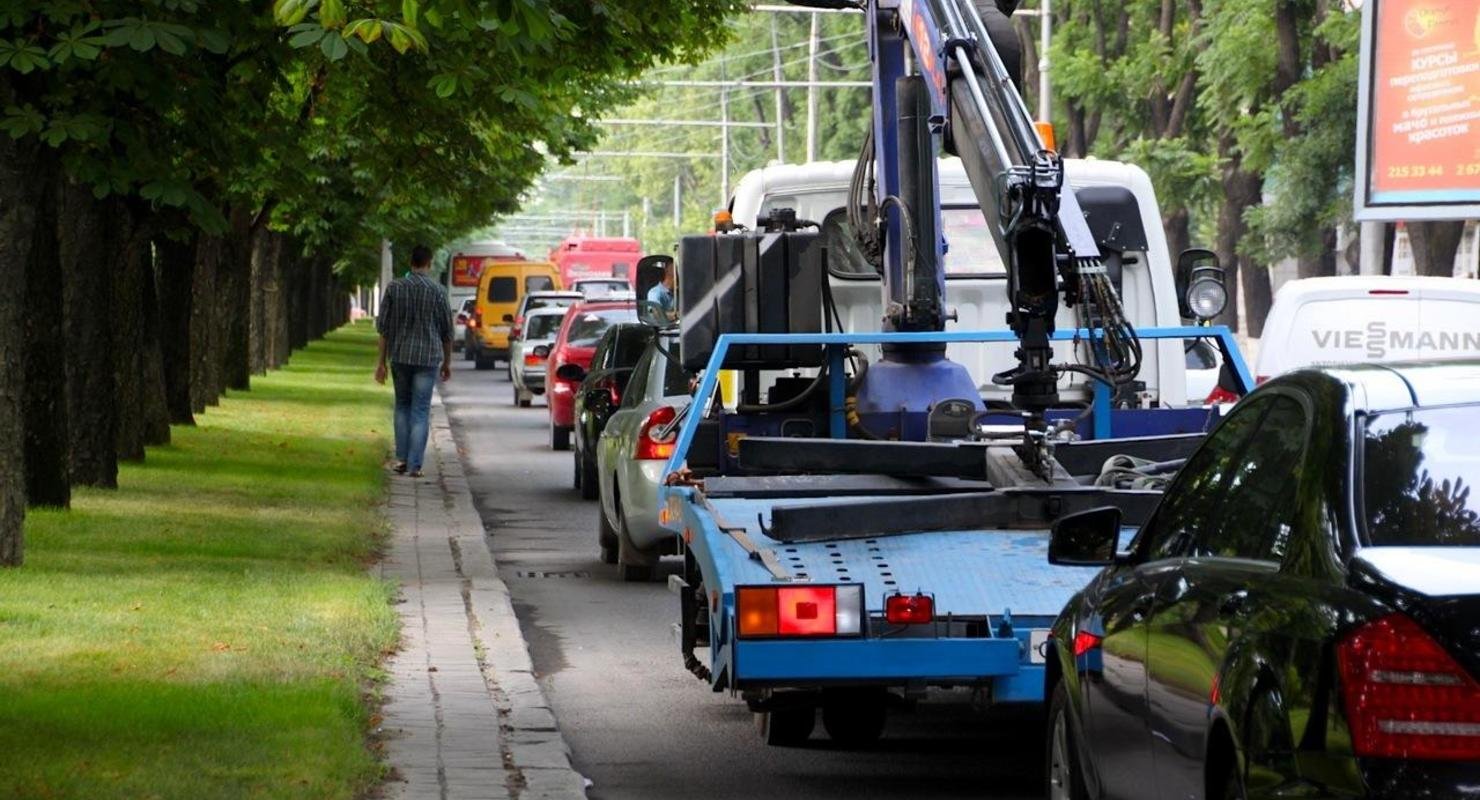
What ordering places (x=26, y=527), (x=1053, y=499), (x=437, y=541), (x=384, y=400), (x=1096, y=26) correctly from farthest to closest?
(x=1096, y=26)
(x=384, y=400)
(x=437, y=541)
(x=26, y=527)
(x=1053, y=499)

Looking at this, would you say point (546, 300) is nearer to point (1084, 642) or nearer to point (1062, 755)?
point (1062, 755)

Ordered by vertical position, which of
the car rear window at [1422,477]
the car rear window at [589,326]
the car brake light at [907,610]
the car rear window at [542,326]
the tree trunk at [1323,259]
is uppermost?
the car rear window at [1422,477]

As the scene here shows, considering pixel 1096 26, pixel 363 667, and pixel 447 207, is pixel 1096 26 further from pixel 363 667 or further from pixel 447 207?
pixel 363 667

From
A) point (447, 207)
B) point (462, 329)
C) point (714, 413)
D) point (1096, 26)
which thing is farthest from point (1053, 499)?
→ point (462, 329)

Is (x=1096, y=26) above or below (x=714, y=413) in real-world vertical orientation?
above

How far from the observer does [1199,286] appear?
13914 mm

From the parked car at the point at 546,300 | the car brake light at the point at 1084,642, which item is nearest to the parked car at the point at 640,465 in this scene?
the car brake light at the point at 1084,642

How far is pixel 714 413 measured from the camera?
1113cm

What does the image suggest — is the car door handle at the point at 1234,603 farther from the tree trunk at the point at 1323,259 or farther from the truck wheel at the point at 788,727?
the tree trunk at the point at 1323,259

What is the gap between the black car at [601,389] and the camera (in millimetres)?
19781

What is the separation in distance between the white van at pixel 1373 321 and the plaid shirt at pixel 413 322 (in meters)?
7.23

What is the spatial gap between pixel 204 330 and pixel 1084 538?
2601 centimetres

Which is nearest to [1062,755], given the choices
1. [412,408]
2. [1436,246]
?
[412,408]

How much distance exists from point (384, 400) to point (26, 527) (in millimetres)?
22538
